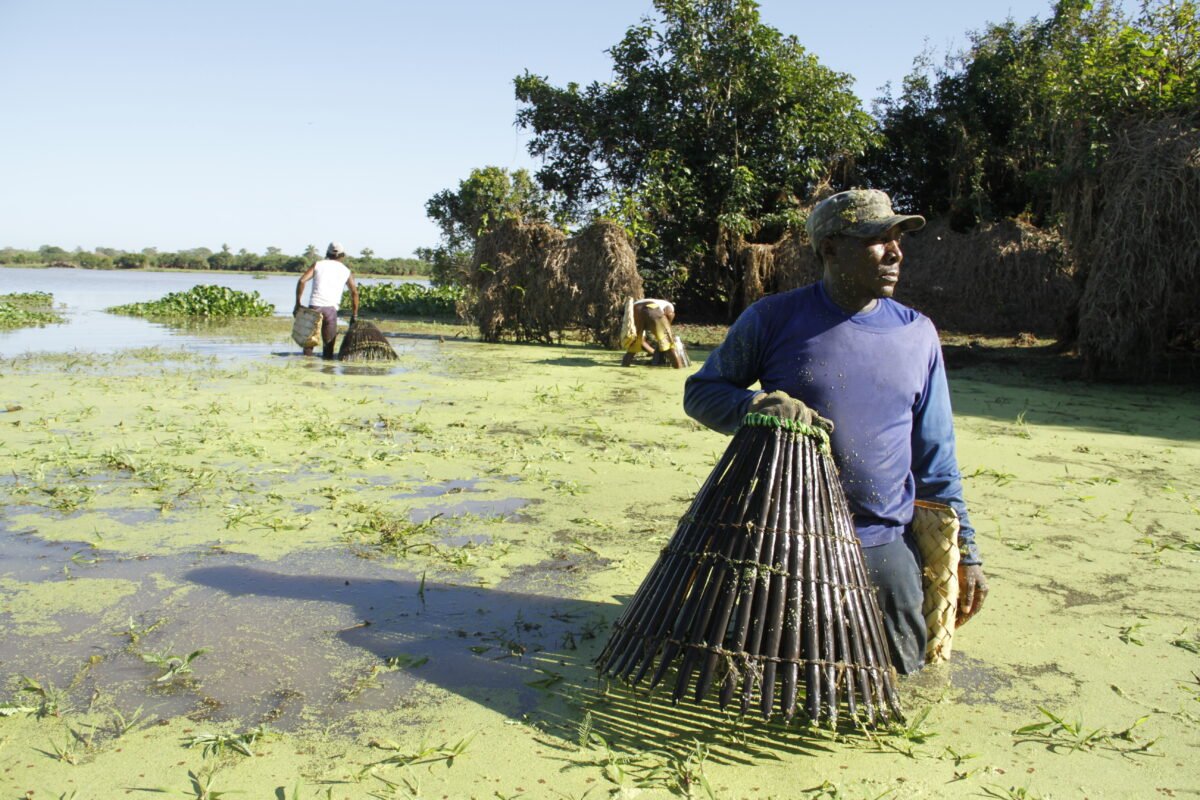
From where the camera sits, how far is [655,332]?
12266mm

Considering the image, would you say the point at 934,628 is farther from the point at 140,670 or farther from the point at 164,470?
the point at 164,470

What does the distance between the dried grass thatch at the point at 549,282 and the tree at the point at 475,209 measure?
0.48 meters

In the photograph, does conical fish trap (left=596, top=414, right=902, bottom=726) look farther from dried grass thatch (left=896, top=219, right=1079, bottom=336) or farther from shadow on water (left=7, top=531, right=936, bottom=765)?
dried grass thatch (left=896, top=219, right=1079, bottom=336)

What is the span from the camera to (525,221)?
53.9ft

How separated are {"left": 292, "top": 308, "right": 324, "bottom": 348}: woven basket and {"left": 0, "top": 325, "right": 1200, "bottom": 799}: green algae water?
496cm

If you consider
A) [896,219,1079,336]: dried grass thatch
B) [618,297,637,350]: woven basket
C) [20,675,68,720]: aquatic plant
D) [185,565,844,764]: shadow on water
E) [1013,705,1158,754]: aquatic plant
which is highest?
[896,219,1079,336]: dried grass thatch

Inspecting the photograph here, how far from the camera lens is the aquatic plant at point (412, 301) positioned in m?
25.0

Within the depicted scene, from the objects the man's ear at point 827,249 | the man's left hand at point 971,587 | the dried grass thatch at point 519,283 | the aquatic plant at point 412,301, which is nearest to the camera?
the man's ear at point 827,249

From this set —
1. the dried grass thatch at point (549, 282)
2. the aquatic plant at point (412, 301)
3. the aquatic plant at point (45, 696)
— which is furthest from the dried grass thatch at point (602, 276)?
the aquatic plant at point (45, 696)

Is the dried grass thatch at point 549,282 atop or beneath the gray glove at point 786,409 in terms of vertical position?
atop

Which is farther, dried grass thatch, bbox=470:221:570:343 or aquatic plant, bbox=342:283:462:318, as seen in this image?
aquatic plant, bbox=342:283:462:318

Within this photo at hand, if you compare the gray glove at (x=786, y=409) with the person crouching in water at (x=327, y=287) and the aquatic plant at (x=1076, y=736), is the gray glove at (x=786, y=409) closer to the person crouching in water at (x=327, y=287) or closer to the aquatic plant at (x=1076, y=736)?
the aquatic plant at (x=1076, y=736)

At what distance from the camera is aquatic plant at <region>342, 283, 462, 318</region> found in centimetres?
2500

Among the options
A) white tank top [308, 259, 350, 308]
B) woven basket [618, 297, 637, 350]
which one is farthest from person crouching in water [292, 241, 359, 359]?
woven basket [618, 297, 637, 350]
